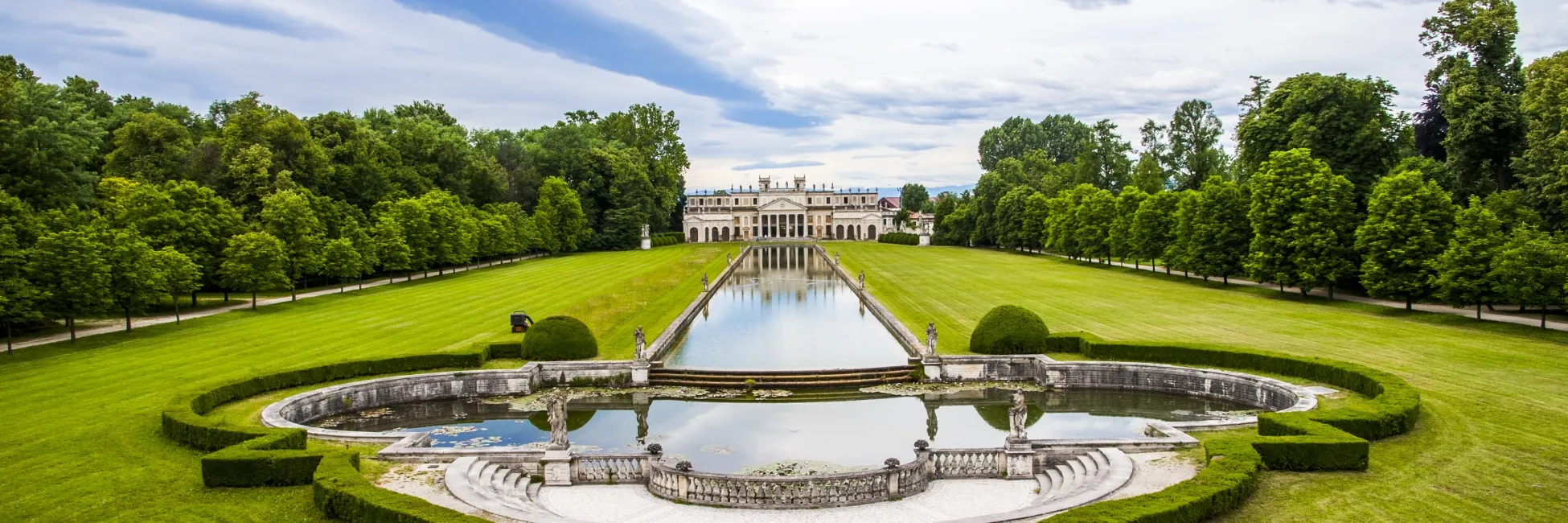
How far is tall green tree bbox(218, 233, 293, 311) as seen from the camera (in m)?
43.2

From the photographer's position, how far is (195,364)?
28625 millimetres

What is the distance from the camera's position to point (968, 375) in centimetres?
2759

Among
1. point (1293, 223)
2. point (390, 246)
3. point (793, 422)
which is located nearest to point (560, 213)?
point (390, 246)

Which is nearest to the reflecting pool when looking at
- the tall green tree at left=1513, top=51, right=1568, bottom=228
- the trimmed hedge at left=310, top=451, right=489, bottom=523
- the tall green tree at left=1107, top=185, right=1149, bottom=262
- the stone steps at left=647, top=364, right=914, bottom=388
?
the stone steps at left=647, top=364, right=914, bottom=388

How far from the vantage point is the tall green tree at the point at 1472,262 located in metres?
33.0

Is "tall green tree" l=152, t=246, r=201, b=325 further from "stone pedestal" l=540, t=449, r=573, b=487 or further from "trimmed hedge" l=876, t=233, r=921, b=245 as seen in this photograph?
"trimmed hedge" l=876, t=233, r=921, b=245

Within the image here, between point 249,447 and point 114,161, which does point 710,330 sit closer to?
point 249,447

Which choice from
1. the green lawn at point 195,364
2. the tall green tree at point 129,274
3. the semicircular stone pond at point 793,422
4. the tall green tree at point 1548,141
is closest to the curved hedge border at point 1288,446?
the semicircular stone pond at point 793,422

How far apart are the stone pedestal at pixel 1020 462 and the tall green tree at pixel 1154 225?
152 ft

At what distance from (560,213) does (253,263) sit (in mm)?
48436

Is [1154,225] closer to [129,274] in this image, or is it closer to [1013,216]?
[1013,216]

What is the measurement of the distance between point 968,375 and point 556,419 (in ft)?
43.4

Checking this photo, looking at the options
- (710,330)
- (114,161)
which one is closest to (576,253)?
(114,161)

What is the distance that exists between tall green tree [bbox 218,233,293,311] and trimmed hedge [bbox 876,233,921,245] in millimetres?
86219
